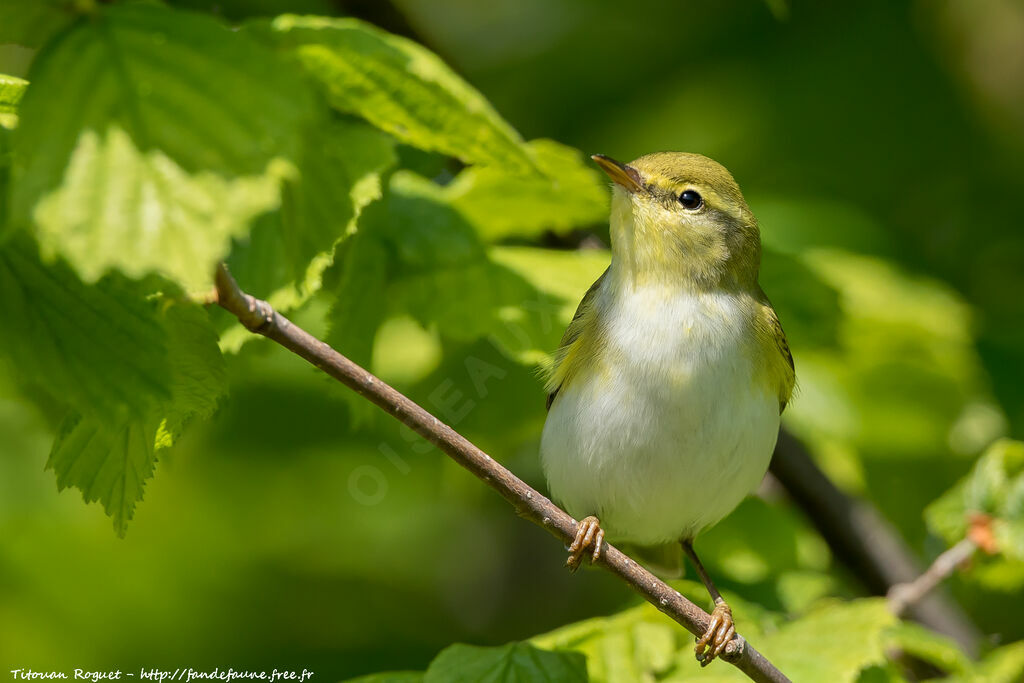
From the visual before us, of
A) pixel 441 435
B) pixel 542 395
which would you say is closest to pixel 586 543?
pixel 441 435

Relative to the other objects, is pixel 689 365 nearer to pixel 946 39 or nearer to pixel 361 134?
pixel 361 134

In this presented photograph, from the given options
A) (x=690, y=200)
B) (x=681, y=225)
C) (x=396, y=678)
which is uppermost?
(x=690, y=200)

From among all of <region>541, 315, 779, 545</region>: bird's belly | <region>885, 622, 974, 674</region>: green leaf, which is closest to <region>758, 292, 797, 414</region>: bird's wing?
<region>541, 315, 779, 545</region>: bird's belly

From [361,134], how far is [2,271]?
938 millimetres

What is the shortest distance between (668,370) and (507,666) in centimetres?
92

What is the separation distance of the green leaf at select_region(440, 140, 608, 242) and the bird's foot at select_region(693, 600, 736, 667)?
125cm

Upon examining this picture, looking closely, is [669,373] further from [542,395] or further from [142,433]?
[142,433]

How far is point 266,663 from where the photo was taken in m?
4.50

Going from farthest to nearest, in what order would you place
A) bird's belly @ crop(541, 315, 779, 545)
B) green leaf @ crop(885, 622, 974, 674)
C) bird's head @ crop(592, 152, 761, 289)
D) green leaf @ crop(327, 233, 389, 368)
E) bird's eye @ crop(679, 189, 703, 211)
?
bird's eye @ crop(679, 189, 703, 211), bird's head @ crop(592, 152, 761, 289), green leaf @ crop(885, 622, 974, 674), bird's belly @ crop(541, 315, 779, 545), green leaf @ crop(327, 233, 389, 368)

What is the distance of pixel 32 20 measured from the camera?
1.94 metres

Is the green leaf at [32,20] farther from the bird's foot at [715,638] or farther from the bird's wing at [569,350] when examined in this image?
the bird's foot at [715,638]

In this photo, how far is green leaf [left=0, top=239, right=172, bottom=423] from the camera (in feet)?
5.99

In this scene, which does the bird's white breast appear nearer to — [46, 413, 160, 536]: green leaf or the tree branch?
the tree branch

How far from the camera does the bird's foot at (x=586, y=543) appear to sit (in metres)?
2.44
